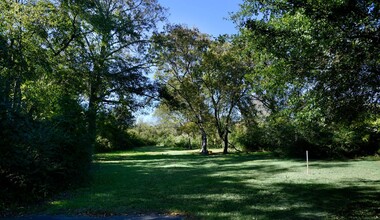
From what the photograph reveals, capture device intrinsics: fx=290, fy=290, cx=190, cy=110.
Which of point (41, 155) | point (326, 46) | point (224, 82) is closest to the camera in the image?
point (326, 46)

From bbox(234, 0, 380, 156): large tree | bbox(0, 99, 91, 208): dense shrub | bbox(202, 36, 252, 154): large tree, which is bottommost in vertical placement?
bbox(0, 99, 91, 208): dense shrub

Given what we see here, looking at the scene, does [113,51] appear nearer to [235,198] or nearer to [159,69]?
[159,69]

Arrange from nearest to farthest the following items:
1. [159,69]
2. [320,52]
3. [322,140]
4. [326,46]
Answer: [326,46] < [320,52] < [322,140] < [159,69]

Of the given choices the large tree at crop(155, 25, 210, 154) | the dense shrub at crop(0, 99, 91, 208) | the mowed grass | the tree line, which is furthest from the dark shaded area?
the large tree at crop(155, 25, 210, 154)

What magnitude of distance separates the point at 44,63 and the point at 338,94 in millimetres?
12378

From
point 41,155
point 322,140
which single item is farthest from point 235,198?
point 322,140

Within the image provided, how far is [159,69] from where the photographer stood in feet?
108

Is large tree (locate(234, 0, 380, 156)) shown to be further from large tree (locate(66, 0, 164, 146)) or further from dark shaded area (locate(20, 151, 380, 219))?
large tree (locate(66, 0, 164, 146))

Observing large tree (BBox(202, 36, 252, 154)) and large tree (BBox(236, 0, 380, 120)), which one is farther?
large tree (BBox(202, 36, 252, 154))

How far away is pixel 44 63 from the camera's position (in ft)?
44.4

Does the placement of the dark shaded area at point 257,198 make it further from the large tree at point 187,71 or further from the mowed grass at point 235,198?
the large tree at point 187,71

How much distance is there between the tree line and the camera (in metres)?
6.47

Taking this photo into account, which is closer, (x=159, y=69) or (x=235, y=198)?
(x=235, y=198)

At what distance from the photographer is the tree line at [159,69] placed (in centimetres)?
647
